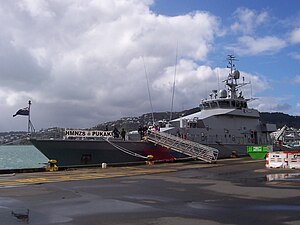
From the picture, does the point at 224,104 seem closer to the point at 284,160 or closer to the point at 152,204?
the point at 284,160

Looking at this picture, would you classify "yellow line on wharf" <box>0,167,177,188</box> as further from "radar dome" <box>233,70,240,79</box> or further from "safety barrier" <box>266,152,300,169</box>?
"radar dome" <box>233,70,240,79</box>

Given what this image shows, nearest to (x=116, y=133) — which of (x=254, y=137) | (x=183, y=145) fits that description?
(x=183, y=145)

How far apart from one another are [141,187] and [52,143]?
51.3 feet

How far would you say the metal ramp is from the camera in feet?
94.3

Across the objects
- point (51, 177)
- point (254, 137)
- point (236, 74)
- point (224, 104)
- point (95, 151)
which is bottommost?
point (51, 177)

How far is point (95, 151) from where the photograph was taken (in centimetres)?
2861

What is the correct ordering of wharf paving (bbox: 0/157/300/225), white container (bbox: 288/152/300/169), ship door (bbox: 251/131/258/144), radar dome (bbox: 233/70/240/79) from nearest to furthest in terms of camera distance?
1. wharf paving (bbox: 0/157/300/225)
2. white container (bbox: 288/152/300/169)
3. ship door (bbox: 251/131/258/144)
4. radar dome (bbox: 233/70/240/79)

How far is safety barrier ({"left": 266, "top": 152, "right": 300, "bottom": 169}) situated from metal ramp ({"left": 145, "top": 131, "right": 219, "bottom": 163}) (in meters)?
6.05

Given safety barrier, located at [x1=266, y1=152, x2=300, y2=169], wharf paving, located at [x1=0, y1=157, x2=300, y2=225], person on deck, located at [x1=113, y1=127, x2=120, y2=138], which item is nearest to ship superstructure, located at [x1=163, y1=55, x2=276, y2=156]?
person on deck, located at [x1=113, y1=127, x2=120, y2=138]

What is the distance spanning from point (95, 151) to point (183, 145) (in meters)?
7.04

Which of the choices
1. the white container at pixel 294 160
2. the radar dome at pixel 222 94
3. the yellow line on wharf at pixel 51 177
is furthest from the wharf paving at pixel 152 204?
the radar dome at pixel 222 94

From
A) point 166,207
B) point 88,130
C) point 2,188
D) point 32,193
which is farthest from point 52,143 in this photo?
point 166,207

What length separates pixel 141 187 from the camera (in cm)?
1291

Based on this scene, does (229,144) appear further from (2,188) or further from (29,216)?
(29,216)
